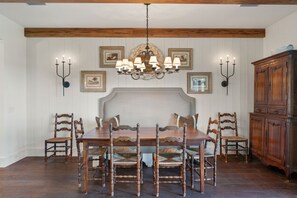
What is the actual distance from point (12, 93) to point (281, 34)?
552 cm

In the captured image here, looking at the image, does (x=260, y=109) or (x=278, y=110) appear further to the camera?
(x=260, y=109)

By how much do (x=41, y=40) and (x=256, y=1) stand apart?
4.43 metres

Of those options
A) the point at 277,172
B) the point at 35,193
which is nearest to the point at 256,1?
the point at 277,172

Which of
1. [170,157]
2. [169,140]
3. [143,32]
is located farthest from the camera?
[143,32]

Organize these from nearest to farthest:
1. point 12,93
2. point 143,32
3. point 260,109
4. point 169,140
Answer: point 169,140 < point 260,109 < point 12,93 < point 143,32

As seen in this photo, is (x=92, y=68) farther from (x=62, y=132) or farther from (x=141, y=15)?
(x=141, y=15)

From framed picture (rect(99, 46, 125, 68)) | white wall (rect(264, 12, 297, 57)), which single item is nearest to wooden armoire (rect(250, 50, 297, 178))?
white wall (rect(264, 12, 297, 57))

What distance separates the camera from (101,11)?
4234mm

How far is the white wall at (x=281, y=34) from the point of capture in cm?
434

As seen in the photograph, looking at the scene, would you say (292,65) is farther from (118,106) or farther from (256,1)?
(118,106)

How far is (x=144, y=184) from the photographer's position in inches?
143

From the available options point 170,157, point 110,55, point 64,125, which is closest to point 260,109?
point 170,157

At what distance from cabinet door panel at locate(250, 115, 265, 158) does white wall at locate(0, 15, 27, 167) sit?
4.88m

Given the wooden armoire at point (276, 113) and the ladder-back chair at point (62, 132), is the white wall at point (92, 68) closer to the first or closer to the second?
the ladder-back chair at point (62, 132)
